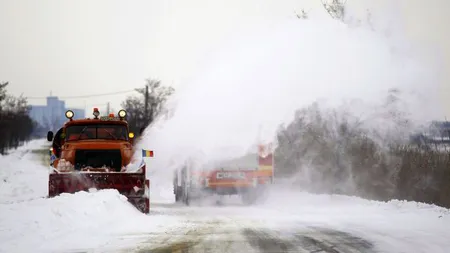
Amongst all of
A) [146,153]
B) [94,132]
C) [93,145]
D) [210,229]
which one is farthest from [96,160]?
[210,229]

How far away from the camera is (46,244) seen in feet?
33.3

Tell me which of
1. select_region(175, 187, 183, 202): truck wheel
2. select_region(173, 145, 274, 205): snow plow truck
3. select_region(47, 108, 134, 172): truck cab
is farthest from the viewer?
select_region(175, 187, 183, 202): truck wheel

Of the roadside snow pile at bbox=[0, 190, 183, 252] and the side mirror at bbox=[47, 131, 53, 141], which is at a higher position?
the side mirror at bbox=[47, 131, 53, 141]

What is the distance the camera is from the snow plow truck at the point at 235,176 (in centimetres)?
2164

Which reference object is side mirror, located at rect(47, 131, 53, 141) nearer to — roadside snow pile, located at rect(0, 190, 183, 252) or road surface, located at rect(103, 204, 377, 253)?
roadside snow pile, located at rect(0, 190, 183, 252)

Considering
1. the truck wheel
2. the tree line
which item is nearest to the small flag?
the truck wheel

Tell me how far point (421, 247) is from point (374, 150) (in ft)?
49.9

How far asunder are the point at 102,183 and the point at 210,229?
4.90m

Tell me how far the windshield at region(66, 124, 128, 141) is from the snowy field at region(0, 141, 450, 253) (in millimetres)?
2910

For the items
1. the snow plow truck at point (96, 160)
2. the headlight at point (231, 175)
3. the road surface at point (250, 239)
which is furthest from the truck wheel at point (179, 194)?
the road surface at point (250, 239)

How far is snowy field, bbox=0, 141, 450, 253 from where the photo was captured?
32.9 ft

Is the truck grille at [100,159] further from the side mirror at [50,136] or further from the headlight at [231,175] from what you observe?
the headlight at [231,175]

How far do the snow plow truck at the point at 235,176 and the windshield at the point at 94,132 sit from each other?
3772 mm

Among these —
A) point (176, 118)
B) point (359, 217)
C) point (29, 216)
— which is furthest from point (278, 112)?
point (29, 216)
